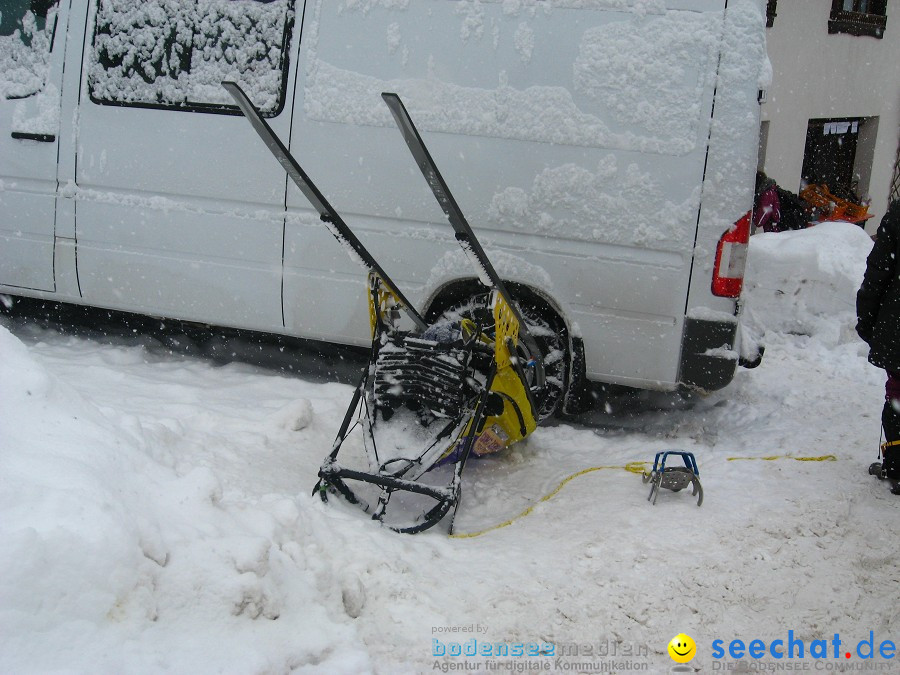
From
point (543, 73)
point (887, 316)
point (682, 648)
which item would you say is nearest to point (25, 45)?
point (543, 73)

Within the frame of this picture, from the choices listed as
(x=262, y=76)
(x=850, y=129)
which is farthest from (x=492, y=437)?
(x=850, y=129)

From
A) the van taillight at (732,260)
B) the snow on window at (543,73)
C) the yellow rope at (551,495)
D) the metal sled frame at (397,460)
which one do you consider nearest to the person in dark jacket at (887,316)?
the van taillight at (732,260)

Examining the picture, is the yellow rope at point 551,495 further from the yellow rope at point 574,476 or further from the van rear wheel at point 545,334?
the van rear wheel at point 545,334

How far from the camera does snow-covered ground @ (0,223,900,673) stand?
2287mm

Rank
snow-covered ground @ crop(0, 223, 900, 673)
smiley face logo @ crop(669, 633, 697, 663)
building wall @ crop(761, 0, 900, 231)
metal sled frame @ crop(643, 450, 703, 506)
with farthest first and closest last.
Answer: building wall @ crop(761, 0, 900, 231) → metal sled frame @ crop(643, 450, 703, 506) → smiley face logo @ crop(669, 633, 697, 663) → snow-covered ground @ crop(0, 223, 900, 673)

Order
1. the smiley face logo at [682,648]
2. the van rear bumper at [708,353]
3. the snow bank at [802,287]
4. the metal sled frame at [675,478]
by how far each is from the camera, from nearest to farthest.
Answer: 1. the smiley face logo at [682,648]
2. the metal sled frame at [675,478]
3. the van rear bumper at [708,353]
4. the snow bank at [802,287]

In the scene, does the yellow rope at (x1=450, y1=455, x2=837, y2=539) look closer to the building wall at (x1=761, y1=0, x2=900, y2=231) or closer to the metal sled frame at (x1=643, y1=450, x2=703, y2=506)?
the metal sled frame at (x1=643, y1=450, x2=703, y2=506)

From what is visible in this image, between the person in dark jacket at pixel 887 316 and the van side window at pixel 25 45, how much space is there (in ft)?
15.7

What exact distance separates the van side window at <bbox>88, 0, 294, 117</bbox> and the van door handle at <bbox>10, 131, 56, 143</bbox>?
1.29 ft

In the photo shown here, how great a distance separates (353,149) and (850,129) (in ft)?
43.7

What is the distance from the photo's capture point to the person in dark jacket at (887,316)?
3.79 m

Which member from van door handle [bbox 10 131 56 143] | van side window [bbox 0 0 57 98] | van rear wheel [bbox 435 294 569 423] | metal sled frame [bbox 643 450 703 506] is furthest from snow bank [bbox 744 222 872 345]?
van side window [bbox 0 0 57 98]

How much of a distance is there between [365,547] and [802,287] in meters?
5.11

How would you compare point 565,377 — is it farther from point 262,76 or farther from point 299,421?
point 262,76
